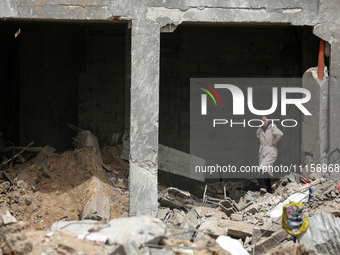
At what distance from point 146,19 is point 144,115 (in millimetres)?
1607

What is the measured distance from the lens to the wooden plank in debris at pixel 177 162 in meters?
14.2

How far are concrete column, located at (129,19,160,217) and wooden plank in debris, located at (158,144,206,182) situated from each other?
10.9ft

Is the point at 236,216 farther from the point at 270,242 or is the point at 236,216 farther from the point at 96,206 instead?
the point at 96,206

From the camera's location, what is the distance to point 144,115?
1077cm

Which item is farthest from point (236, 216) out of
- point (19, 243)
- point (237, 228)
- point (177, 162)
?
point (19, 243)

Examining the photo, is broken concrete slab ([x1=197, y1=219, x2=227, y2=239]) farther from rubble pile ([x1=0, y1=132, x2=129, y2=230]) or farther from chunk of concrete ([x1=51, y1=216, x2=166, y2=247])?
chunk of concrete ([x1=51, y1=216, x2=166, y2=247])

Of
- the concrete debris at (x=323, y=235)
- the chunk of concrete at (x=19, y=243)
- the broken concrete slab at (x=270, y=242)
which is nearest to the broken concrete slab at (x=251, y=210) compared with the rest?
the broken concrete slab at (x=270, y=242)

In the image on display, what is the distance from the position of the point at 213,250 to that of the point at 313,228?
2.59 m

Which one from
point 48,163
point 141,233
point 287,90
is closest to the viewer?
point 141,233

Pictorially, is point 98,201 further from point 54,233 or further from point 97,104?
point 97,104

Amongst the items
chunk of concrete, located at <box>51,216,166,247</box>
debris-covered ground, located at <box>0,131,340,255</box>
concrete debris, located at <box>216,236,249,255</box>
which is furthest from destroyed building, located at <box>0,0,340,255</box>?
chunk of concrete, located at <box>51,216,166,247</box>

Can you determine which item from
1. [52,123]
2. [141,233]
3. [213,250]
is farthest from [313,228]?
[52,123]

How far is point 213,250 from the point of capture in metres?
7.56

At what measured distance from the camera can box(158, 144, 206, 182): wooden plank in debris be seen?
46.6ft
